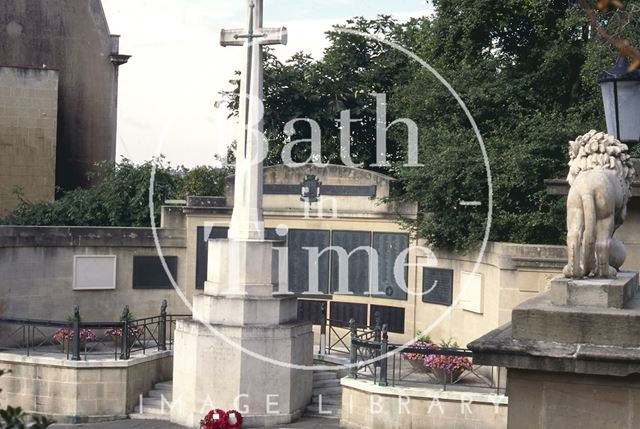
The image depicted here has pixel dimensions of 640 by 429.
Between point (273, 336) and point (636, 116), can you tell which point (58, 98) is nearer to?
point (273, 336)

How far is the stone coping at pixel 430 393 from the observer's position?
16.1 m

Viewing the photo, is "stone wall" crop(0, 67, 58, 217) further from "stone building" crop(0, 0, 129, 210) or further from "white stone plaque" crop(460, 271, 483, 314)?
"white stone plaque" crop(460, 271, 483, 314)

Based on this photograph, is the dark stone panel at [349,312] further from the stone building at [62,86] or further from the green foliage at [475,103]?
the stone building at [62,86]

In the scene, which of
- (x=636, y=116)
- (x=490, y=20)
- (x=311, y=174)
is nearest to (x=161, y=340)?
(x=311, y=174)

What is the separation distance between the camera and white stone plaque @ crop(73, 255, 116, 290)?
24.3 meters

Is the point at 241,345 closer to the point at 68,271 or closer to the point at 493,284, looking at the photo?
the point at 493,284

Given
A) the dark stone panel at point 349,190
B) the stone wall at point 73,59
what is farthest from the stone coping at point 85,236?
the stone wall at point 73,59

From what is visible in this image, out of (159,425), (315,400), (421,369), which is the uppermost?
(421,369)

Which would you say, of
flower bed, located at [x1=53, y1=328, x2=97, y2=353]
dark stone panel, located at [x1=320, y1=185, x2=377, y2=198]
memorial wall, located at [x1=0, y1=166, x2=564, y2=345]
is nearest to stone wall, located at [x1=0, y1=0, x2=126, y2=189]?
memorial wall, located at [x1=0, y1=166, x2=564, y2=345]

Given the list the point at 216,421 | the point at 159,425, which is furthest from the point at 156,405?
the point at 216,421

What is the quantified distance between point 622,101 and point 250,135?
10547mm

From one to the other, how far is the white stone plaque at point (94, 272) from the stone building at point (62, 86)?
926 cm

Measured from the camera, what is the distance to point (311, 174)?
2381 cm

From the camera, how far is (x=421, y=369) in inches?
722
